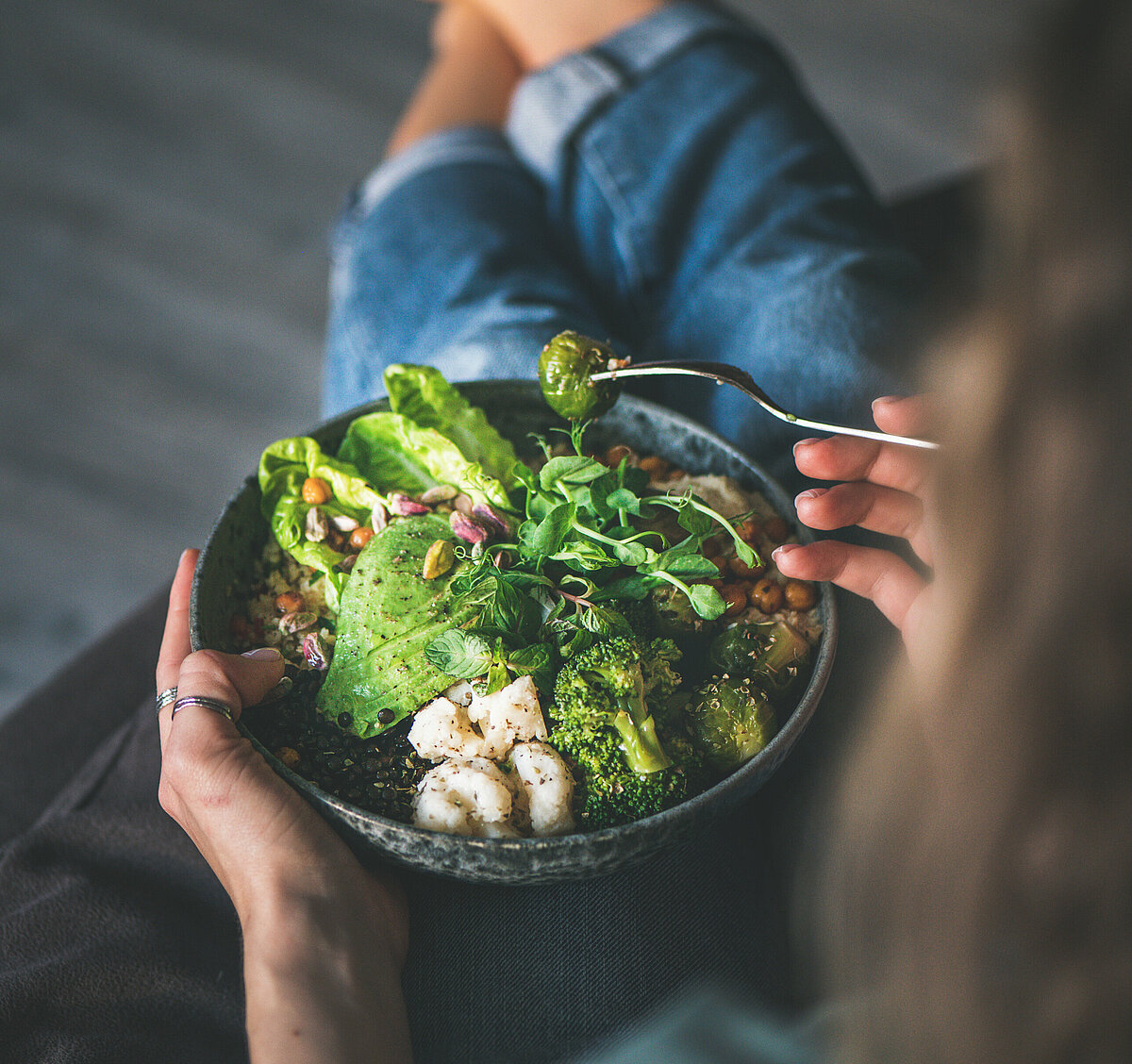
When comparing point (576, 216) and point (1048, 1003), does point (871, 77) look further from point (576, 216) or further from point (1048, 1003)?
point (1048, 1003)

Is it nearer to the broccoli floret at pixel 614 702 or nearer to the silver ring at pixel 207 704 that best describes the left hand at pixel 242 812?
the silver ring at pixel 207 704

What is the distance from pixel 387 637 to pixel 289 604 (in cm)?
13

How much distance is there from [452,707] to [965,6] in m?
2.76

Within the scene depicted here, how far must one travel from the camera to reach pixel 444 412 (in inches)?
32.9

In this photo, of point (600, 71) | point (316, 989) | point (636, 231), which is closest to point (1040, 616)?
point (316, 989)

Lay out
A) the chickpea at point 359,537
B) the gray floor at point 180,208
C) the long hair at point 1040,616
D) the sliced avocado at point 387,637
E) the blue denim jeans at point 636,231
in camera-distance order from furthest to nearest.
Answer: the gray floor at point 180,208, the blue denim jeans at point 636,231, the chickpea at point 359,537, the sliced avocado at point 387,637, the long hair at point 1040,616

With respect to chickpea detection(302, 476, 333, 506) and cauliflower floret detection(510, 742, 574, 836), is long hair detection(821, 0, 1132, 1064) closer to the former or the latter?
cauliflower floret detection(510, 742, 574, 836)

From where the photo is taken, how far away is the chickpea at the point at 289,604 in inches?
31.0

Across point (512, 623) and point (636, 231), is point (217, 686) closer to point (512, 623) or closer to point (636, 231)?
point (512, 623)

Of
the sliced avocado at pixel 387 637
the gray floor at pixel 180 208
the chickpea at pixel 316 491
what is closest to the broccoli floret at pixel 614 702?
the sliced avocado at pixel 387 637

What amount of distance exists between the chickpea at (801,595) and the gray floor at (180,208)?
4.48 ft

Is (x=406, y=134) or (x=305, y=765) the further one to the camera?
(x=406, y=134)

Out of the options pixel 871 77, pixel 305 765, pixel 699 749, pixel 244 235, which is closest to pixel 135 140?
pixel 244 235

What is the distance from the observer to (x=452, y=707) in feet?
2.27
